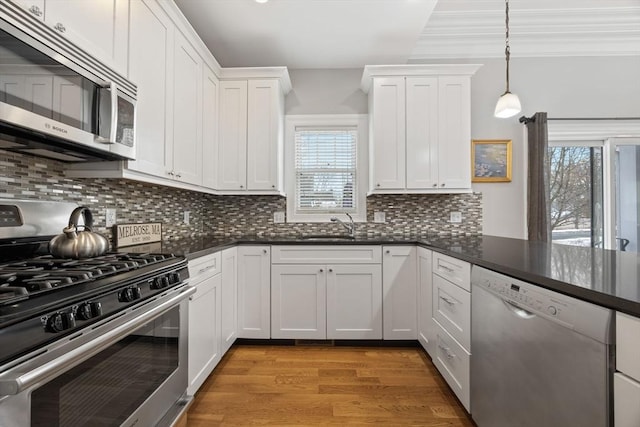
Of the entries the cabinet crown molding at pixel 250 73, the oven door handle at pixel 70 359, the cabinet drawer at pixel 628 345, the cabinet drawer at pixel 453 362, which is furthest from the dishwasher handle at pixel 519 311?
the cabinet crown molding at pixel 250 73

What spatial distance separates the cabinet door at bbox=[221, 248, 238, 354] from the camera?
2.21 m

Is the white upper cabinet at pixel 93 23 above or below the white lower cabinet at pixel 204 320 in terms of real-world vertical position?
above

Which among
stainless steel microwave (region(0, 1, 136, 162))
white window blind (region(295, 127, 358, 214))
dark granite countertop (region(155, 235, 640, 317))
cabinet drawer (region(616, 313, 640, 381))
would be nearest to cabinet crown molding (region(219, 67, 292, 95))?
white window blind (region(295, 127, 358, 214))

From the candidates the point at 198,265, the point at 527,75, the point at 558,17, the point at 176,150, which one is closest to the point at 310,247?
the point at 198,265

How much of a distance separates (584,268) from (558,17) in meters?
2.95

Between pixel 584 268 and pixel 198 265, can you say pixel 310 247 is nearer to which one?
pixel 198 265

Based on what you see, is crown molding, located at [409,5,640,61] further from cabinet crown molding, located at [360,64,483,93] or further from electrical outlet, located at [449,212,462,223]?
electrical outlet, located at [449,212,462,223]

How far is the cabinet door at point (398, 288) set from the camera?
2.53m

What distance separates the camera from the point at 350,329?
2.54 metres

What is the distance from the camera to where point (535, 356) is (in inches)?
41.3

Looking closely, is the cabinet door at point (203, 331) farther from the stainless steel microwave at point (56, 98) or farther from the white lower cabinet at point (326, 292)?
the stainless steel microwave at point (56, 98)

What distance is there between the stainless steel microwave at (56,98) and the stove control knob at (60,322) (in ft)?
2.09

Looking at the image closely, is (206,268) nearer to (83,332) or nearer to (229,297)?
(229,297)

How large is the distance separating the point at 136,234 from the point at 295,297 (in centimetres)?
128
